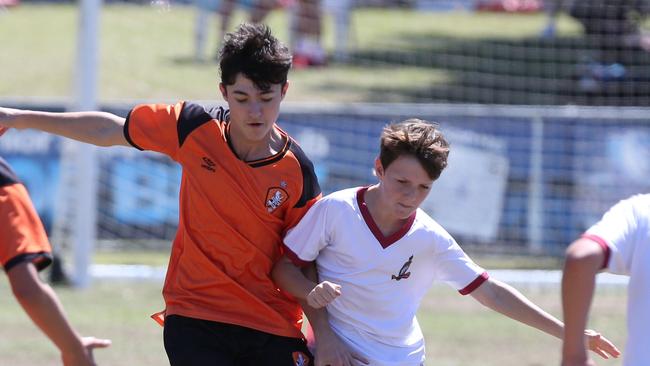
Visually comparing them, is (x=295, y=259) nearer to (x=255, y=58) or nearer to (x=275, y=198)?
(x=275, y=198)

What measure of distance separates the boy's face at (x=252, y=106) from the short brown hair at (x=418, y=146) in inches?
15.3

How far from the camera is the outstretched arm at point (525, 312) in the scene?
3.77 metres

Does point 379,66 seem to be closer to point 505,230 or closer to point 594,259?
point 505,230

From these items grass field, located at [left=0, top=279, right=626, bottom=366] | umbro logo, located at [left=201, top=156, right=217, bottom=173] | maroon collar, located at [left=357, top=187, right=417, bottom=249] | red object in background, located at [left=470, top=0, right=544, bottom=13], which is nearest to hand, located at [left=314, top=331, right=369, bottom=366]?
maroon collar, located at [left=357, top=187, right=417, bottom=249]

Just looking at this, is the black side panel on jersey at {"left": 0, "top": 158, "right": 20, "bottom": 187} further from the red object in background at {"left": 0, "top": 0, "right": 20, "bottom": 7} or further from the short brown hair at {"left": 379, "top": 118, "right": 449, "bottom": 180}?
the red object in background at {"left": 0, "top": 0, "right": 20, "bottom": 7}

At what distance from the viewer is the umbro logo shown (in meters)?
3.99

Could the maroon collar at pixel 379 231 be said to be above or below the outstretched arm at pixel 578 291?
below

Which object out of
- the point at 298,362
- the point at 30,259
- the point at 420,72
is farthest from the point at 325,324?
the point at 420,72

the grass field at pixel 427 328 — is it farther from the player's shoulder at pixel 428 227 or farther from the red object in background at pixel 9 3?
the red object in background at pixel 9 3

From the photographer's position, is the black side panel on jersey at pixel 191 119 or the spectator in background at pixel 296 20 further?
the spectator in background at pixel 296 20

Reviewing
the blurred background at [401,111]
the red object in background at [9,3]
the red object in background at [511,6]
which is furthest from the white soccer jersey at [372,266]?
the red object in background at [9,3]

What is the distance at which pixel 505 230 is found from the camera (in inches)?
420

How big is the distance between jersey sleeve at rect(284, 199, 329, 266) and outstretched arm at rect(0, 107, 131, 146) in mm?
708

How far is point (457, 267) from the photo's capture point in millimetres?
3920
